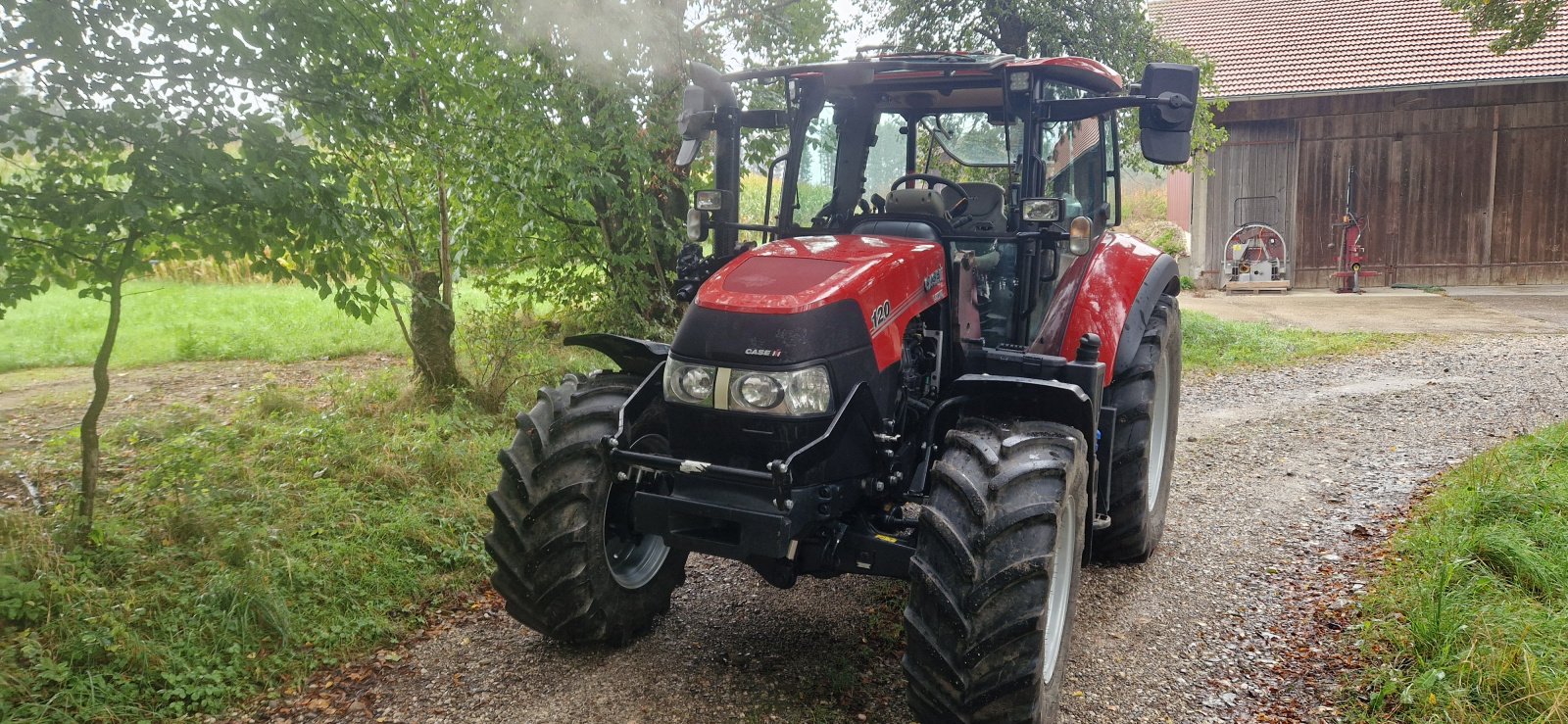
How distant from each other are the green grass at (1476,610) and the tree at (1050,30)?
6.49 meters

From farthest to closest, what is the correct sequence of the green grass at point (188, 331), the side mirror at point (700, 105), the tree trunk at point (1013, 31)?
1. the tree trunk at point (1013, 31)
2. the green grass at point (188, 331)
3. the side mirror at point (700, 105)

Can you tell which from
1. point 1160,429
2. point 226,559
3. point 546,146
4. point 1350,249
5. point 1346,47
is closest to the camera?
point 226,559

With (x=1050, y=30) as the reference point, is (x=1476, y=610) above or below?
below

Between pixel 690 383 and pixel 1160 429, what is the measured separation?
311 centimetres

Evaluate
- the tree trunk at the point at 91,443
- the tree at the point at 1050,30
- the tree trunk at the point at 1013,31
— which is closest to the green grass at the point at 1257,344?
the tree at the point at 1050,30

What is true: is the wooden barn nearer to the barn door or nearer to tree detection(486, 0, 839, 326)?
the barn door

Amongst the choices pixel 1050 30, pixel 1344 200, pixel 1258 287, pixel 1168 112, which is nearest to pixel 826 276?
pixel 1168 112

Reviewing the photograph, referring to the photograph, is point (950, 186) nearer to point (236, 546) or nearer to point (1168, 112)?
point (1168, 112)

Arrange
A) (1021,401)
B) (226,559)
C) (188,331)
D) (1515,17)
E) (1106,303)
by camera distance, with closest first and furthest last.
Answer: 1. (1021,401)
2. (226,559)
3. (1106,303)
4. (188,331)
5. (1515,17)

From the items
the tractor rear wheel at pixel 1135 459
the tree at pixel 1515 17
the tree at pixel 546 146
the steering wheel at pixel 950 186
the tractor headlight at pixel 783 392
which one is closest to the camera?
the tractor headlight at pixel 783 392

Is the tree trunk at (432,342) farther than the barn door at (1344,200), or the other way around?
the barn door at (1344,200)

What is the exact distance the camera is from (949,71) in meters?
4.00

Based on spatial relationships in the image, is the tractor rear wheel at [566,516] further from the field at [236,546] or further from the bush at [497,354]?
the bush at [497,354]

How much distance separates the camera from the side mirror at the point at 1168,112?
152 inches
